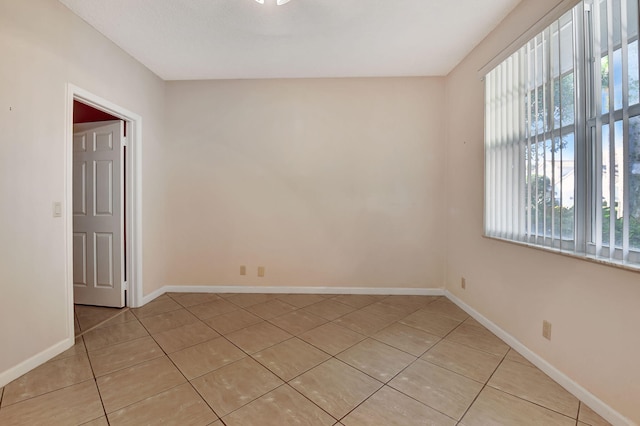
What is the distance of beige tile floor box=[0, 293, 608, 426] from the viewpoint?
4.54 ft

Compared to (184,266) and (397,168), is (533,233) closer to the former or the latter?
(397,168)

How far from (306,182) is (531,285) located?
241 centimetres

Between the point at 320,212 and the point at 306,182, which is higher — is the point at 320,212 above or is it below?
below

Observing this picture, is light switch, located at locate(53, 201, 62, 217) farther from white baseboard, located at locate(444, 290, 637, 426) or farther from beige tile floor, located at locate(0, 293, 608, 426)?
white baseboard, located at locate(444, 290, 637, 426)

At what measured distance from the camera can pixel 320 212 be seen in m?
3.26

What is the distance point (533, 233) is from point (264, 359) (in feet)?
7.37

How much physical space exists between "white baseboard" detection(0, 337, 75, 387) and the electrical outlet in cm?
358

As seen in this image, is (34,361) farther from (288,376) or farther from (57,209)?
(288,376)

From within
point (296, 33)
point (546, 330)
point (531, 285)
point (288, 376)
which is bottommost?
point (288, 376)

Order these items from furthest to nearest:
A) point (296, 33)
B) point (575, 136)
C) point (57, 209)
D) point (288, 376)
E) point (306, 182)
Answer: point (306, 182) → point (296, 33) → point (57, 209) → point (288, 376) → point (575, 136)

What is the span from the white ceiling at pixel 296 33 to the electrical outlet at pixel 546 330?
242 cm

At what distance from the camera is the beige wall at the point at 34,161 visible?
164cm

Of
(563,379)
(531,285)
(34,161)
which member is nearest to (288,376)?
(563,379)

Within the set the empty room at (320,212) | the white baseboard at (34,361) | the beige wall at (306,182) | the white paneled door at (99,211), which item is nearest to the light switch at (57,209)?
the empty room at (320,212)
